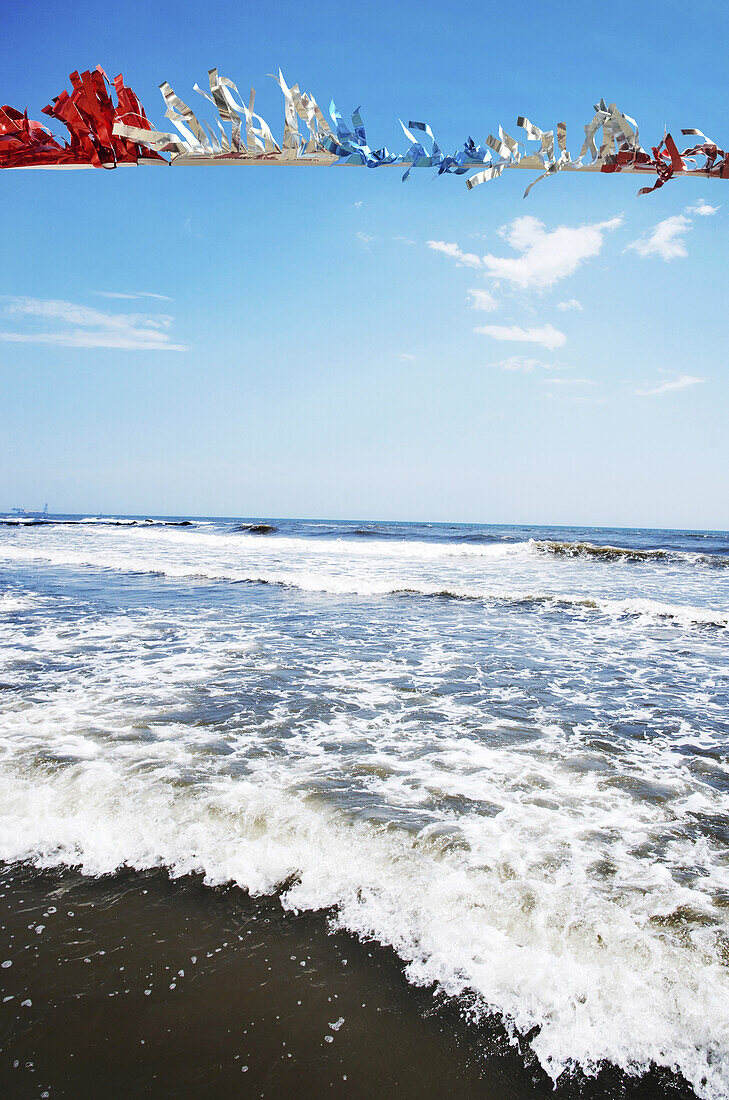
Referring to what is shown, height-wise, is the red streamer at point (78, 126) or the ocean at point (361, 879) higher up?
the red streamer at point (78, 126)

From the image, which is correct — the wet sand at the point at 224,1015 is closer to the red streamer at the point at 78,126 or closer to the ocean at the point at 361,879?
the ocean at the point at 361,879

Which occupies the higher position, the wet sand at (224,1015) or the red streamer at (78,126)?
the red streamer at (78,126)

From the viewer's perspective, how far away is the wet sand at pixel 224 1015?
1.81 metres

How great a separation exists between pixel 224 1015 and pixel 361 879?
0.88 meters

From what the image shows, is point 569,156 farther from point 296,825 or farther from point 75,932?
point 75,932

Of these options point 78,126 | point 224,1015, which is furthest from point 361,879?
point 78,126

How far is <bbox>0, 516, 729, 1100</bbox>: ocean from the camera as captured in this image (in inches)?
75.0

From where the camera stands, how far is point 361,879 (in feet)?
8.98

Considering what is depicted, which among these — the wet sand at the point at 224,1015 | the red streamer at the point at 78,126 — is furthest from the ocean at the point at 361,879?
the red streamer at the point at 78,126

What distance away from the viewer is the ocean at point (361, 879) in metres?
1.91

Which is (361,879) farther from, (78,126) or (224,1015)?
(78,126)

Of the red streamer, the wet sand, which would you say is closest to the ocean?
the wet sand

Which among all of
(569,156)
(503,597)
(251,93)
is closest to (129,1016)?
(251,93)

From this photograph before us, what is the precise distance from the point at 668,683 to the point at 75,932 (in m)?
6.46
